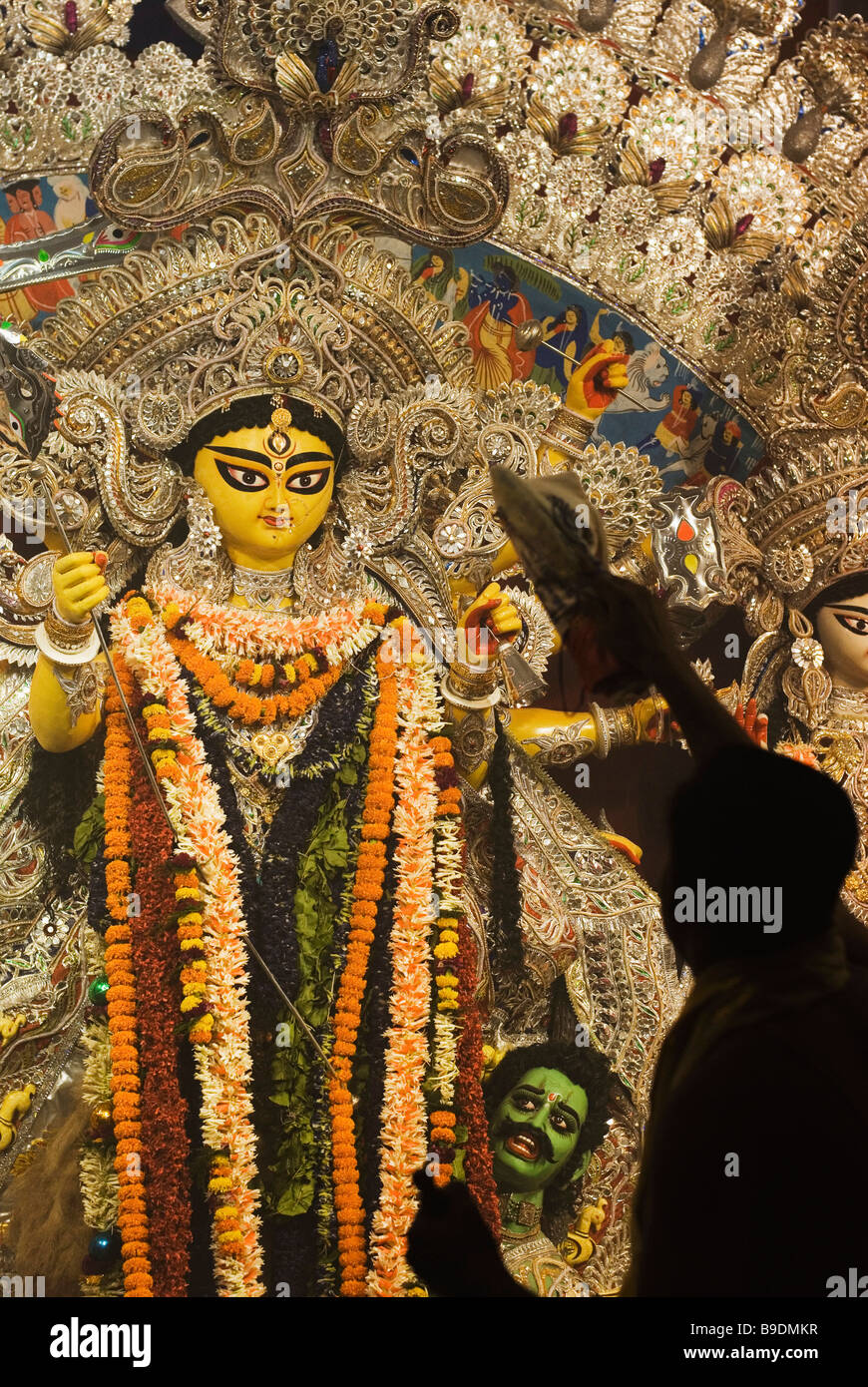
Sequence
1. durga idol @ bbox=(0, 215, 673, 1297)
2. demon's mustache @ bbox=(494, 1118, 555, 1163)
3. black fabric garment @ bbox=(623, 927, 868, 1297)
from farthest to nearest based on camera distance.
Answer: demon's mustache @ bbox=(494, 1118, 555, 1163) < durga idol @ bbox=(0, 215, 673, 1297) < black fabric garment @ bbox=(623, 927, 868, 1297)

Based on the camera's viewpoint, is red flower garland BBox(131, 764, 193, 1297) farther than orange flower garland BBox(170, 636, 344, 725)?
No

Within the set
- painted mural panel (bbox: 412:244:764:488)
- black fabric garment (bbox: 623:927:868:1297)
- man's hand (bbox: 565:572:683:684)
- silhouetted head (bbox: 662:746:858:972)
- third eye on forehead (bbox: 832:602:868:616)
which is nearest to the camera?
black fabric garment (bbox: 623:927:868:1297)

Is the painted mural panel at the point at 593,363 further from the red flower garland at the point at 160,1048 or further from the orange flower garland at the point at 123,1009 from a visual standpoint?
the red flower garland at the point at 160,1048

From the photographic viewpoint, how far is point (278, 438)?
423cm

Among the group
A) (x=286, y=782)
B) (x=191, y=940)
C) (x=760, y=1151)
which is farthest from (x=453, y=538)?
(x=760, y=1151)

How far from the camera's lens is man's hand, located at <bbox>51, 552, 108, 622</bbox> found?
3953mm

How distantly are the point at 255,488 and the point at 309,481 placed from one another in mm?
167

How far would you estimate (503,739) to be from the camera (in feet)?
14.3

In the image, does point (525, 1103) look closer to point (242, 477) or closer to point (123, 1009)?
point (123, 1009)

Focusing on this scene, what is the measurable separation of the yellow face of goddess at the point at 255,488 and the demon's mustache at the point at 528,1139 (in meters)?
1.87

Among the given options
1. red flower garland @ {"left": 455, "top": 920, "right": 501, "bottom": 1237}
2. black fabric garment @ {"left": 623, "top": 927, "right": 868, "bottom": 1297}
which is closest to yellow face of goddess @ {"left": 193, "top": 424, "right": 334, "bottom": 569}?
red flower garland @ {"left": 455, "top": 920, "right": 501, "bottom": 1237}

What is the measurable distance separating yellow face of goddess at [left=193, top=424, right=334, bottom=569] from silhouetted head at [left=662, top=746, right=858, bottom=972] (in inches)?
103

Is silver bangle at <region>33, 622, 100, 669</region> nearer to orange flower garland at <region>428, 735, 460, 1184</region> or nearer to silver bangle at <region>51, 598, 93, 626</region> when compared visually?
silver bangle at <region>51, 598, 93, 626</region>
